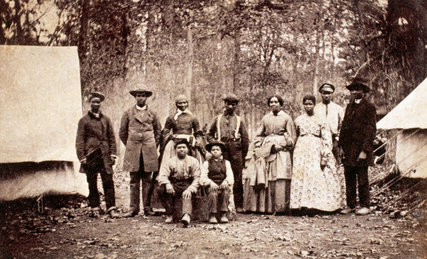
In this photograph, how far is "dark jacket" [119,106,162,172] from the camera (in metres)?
4.69

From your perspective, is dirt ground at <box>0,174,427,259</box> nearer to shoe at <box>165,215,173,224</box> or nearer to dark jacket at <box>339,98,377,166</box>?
shoe at <box>165,215,173,224</box>

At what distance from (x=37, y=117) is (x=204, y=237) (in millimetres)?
2082

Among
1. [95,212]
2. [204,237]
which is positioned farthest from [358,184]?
[95,212]

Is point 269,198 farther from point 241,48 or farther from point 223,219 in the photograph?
point 241,48

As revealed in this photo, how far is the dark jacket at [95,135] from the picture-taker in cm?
460

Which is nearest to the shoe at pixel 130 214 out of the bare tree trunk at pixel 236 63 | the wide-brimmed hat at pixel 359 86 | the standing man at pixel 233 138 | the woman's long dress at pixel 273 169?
the standing man at pixel 233 138

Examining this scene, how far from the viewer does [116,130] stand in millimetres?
5590

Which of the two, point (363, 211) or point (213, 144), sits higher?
point (213, 144)

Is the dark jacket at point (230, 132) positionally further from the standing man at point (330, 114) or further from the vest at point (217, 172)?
the standing man at point (330, 114)

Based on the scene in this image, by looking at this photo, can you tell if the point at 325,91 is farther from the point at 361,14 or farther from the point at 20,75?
the point at 20,75

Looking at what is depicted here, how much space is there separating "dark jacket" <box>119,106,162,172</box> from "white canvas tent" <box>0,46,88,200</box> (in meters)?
0.56

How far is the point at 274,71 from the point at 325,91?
8.65 ft

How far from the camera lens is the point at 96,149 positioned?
466 cm

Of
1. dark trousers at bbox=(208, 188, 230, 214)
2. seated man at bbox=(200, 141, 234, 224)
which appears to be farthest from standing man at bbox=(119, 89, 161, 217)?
dark trousers at bbox=(208, 188, 230, 214)
